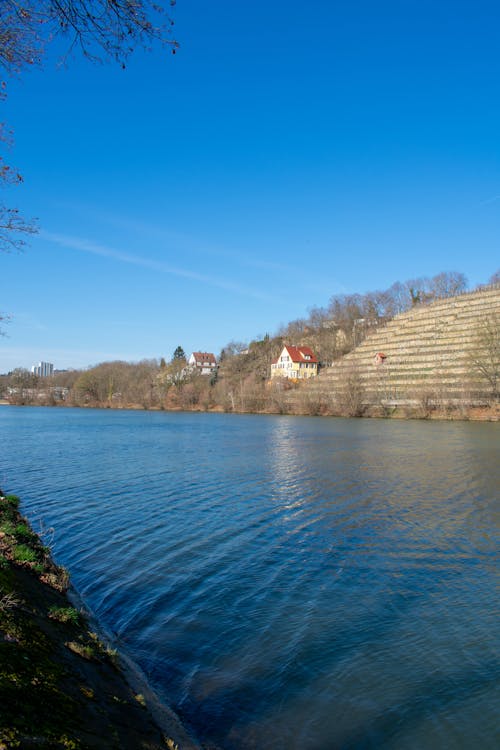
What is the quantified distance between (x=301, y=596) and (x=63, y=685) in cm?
596

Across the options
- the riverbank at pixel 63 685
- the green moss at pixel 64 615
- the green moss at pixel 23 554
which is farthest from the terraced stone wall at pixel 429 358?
the riverbank at pixel 63 685

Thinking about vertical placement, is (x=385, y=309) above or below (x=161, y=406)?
above

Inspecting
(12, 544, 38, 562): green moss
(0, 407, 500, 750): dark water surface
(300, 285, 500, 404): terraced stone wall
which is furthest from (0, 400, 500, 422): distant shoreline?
(12, 544, 38, 562): green moss

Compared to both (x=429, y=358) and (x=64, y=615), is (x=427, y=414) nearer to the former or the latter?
(x=429, y=358)

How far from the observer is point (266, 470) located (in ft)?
89.5

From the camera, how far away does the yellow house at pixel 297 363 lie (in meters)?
141

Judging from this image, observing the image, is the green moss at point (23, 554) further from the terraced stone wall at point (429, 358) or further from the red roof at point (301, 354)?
the red roof at point (301, 354)

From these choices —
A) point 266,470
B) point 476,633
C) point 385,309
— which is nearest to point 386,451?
point 266,470

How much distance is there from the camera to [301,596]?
10008mm

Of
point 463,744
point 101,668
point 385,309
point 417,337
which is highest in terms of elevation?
point 385,309

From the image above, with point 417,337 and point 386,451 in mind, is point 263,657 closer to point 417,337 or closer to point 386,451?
point 386,451

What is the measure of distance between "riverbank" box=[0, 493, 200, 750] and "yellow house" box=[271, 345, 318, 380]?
132 meters

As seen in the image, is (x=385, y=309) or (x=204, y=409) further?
(x=385, y=309)

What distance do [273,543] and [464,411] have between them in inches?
2426
